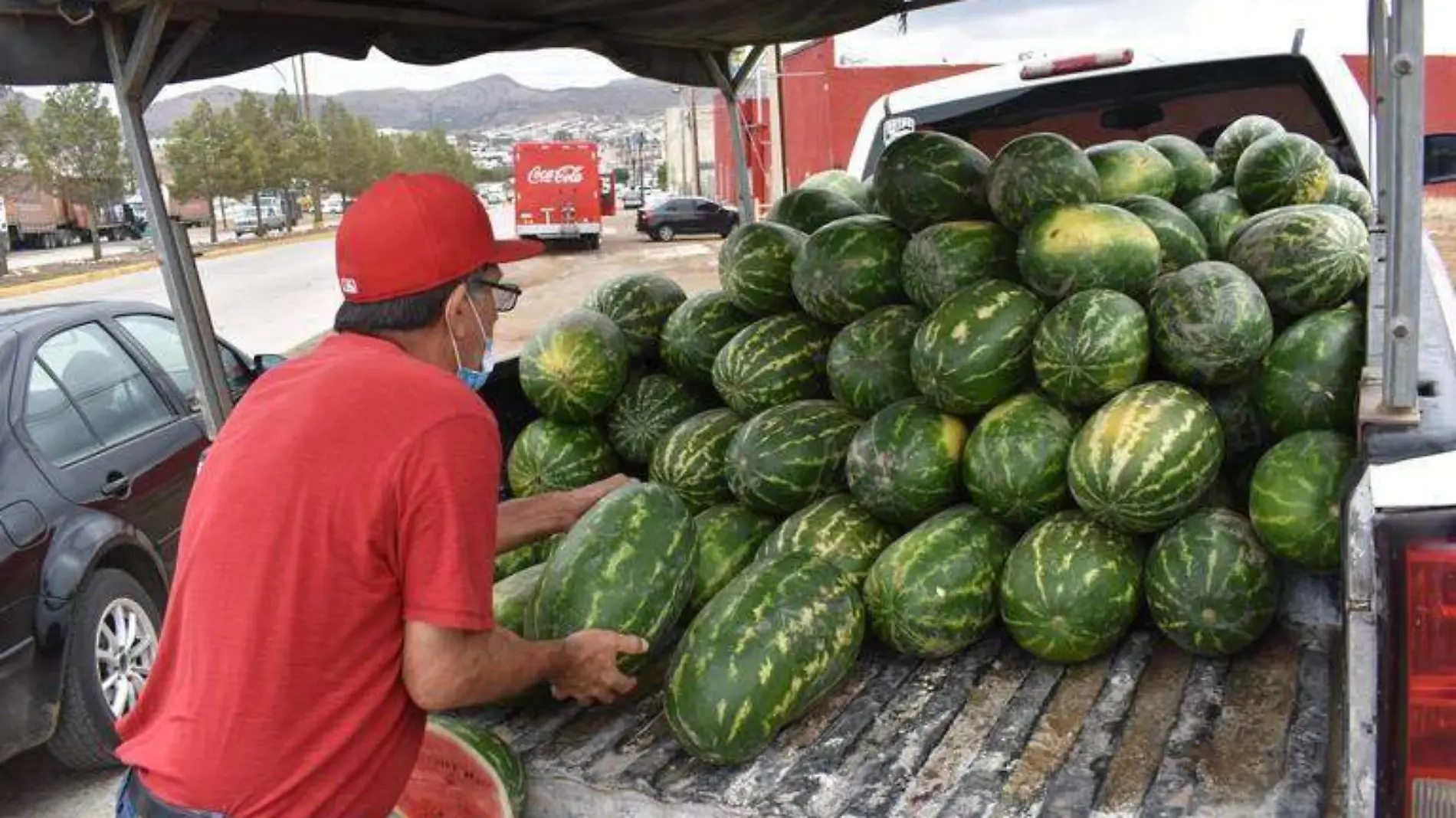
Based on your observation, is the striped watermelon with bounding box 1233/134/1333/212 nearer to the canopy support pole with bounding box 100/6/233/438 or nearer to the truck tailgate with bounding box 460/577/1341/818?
the truck tailgate with bounding box 460/577/1341/818

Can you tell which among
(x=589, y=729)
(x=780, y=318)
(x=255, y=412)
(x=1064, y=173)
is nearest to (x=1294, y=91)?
(x=1064, y=173)

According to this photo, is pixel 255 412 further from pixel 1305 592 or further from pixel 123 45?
pixel 1305 592

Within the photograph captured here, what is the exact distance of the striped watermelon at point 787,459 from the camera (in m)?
3.38

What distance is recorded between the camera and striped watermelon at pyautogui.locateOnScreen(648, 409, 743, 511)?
3.64m

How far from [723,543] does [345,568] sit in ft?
4.62

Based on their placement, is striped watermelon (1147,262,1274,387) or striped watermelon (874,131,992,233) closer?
striped watermelon (1147,262,1274,387)

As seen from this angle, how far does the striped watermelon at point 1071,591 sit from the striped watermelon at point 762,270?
145cm

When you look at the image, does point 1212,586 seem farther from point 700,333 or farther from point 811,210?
point 811,210

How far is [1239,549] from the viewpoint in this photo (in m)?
2.73

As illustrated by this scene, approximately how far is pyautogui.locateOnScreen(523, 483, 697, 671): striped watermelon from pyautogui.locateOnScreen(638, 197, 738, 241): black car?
41313mm

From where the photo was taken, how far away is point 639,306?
4.27 meters

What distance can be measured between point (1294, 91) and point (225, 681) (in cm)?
533

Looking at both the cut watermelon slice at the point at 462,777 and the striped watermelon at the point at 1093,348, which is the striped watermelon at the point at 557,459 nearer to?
the cut watermelon slice at the point at 462,777

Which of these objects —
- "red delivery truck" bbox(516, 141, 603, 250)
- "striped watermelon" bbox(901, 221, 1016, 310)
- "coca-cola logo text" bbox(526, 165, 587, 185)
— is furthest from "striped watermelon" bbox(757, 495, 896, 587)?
"coca-cola logo text" bbox(526, 165, 587, 185)
